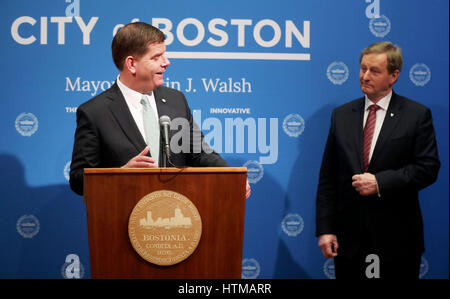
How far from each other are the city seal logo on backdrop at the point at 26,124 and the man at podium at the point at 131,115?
125cm

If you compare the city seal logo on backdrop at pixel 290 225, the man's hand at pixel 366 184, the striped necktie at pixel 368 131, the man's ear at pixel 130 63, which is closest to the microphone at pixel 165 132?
the man's ear at pixel 130 63

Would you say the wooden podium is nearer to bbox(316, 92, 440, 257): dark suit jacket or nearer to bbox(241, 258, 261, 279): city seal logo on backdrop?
bbox(316, 92, 440, 257): dark suit jacket

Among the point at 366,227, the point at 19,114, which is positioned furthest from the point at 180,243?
the point at 19,114

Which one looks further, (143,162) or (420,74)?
(420,74)

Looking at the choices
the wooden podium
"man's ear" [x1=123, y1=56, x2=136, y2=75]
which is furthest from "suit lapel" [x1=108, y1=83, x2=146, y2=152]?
the wooden podium

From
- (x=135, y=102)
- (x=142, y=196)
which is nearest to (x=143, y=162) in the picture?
(x=142, y=196)

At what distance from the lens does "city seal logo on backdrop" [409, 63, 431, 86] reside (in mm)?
4102

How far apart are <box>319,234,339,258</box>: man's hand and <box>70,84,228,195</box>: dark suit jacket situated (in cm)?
103

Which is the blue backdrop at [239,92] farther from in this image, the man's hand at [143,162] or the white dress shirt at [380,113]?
the man's hand at [143,162]

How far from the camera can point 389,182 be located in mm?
3197

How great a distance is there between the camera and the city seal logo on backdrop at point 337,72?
13.4 ft

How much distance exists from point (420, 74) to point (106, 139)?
2.64 metres

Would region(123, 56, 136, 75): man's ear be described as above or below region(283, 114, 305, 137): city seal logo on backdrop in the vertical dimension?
above

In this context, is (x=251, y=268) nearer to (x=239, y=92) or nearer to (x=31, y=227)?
(x=239, y=92)
